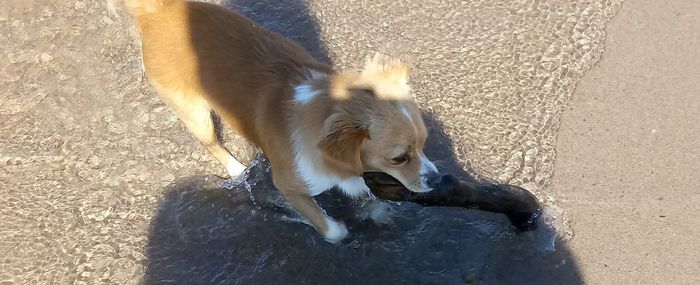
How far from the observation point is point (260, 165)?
418 cm

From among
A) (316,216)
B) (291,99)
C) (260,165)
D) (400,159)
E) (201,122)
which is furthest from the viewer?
(260,165)

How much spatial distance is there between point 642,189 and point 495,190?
3.20 feet

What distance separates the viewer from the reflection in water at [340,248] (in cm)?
364

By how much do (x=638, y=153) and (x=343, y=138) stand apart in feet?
6.56

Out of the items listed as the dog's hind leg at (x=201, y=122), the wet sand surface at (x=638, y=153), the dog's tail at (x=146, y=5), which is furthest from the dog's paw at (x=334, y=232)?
the dog's tail at (x=146, y=5)

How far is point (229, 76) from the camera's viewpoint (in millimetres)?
3449

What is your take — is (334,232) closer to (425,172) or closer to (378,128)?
(425,172)

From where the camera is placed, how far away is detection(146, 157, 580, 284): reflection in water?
12.0 ft

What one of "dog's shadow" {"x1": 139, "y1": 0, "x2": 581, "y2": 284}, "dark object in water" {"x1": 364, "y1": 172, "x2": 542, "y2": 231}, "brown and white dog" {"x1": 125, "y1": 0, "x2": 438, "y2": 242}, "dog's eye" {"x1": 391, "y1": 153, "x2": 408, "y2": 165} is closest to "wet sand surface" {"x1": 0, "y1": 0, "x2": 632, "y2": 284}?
"dog's shadow" {"x1": 139, "y1": 0, "x2": 581, "y2": 284}

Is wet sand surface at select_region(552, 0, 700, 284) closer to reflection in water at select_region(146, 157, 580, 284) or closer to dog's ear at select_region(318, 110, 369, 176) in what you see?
reflection in water at select_region(146, 157, 580, 284)

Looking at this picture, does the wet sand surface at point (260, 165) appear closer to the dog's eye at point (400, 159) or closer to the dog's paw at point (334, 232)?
the dog's paw at point (334, 232)

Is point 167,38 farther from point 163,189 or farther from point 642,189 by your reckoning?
point 642,189

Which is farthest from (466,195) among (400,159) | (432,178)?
(400,159)

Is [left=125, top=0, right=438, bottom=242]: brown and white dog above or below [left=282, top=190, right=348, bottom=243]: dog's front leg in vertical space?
above
